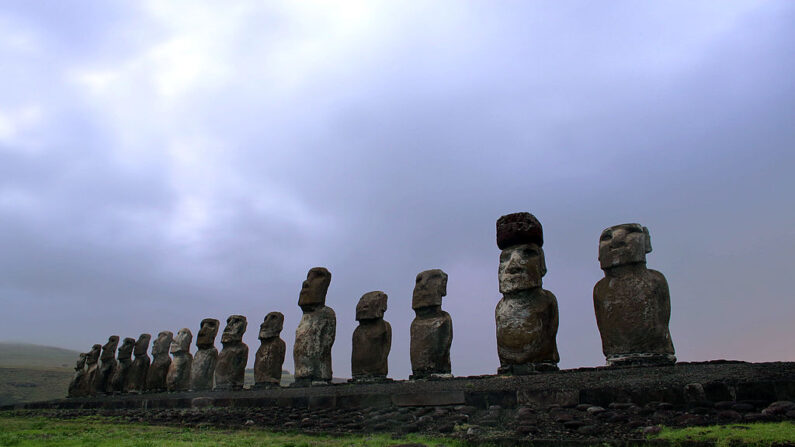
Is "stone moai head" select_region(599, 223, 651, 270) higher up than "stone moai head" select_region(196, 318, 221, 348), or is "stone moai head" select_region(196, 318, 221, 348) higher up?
"stone moai head" select_region(599, 223, 651, 270)

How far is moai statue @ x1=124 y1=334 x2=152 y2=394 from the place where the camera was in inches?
825

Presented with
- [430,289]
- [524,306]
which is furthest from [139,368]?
[524,306]

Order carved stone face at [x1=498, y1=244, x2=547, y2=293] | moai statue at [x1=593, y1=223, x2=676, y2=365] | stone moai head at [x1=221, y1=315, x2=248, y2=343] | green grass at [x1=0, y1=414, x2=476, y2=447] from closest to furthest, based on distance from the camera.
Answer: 1. green grass at [x1=0, y1=414, x2=476, y2=447]
2. moai statue at [x1=593, y1=223, x2=676, y2=365]
3. carved stone face at [x1=498, y1=244, x2=547, y2=293]
4. stone moai head at [x1=221, y1=315, x2=248, y2=343]

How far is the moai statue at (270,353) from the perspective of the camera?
15.5 meters

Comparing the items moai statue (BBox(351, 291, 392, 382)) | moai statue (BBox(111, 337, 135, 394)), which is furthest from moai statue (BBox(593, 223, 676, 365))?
moai statue (BBox(111, 337, 135, 394))

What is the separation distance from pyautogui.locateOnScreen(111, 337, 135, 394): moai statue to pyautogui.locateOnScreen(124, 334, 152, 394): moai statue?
304 mm

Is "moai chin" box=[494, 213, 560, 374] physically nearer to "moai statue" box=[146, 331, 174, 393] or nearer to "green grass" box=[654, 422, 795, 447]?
"green grass" box=[654, 422, 795, 447]

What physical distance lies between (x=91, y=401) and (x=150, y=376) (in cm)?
204

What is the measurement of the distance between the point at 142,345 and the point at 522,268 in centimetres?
1792

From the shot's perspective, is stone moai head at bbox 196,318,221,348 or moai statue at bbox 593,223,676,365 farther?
stone moai head at bbox 196,318,221,348

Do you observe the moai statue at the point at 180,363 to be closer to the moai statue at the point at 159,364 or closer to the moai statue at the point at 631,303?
the moai statue at the point at 159,364

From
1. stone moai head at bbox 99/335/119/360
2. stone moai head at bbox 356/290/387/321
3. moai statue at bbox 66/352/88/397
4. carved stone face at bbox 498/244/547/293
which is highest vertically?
carved stone face at bbox 498/244/547/293

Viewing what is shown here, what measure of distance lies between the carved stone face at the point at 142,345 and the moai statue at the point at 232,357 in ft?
20.8

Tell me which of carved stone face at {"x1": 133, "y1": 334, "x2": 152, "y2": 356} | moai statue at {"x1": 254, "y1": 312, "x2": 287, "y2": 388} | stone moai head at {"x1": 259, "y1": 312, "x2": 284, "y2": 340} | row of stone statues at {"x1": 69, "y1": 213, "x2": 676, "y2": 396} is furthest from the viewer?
carved stone face at {"x1": 133, "y1": 334, "x2": 152, "y2": 356}
